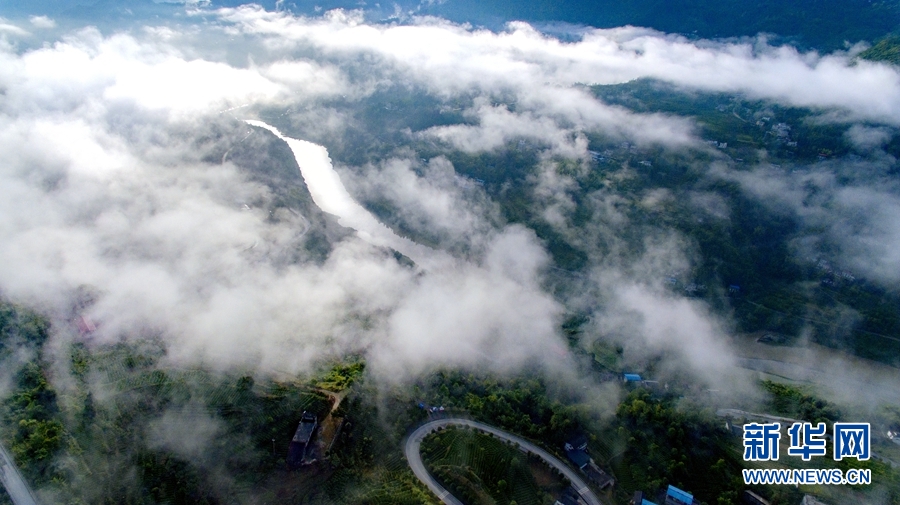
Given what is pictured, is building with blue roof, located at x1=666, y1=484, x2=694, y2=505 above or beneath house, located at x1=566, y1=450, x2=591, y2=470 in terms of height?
beneath

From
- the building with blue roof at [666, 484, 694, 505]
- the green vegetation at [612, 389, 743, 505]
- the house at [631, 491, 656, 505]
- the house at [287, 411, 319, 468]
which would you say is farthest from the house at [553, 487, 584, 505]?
the house at [287, 411, 319, 468]

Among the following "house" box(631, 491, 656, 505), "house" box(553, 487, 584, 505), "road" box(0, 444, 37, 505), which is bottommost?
"house" box(631, 491, 656, 505)
